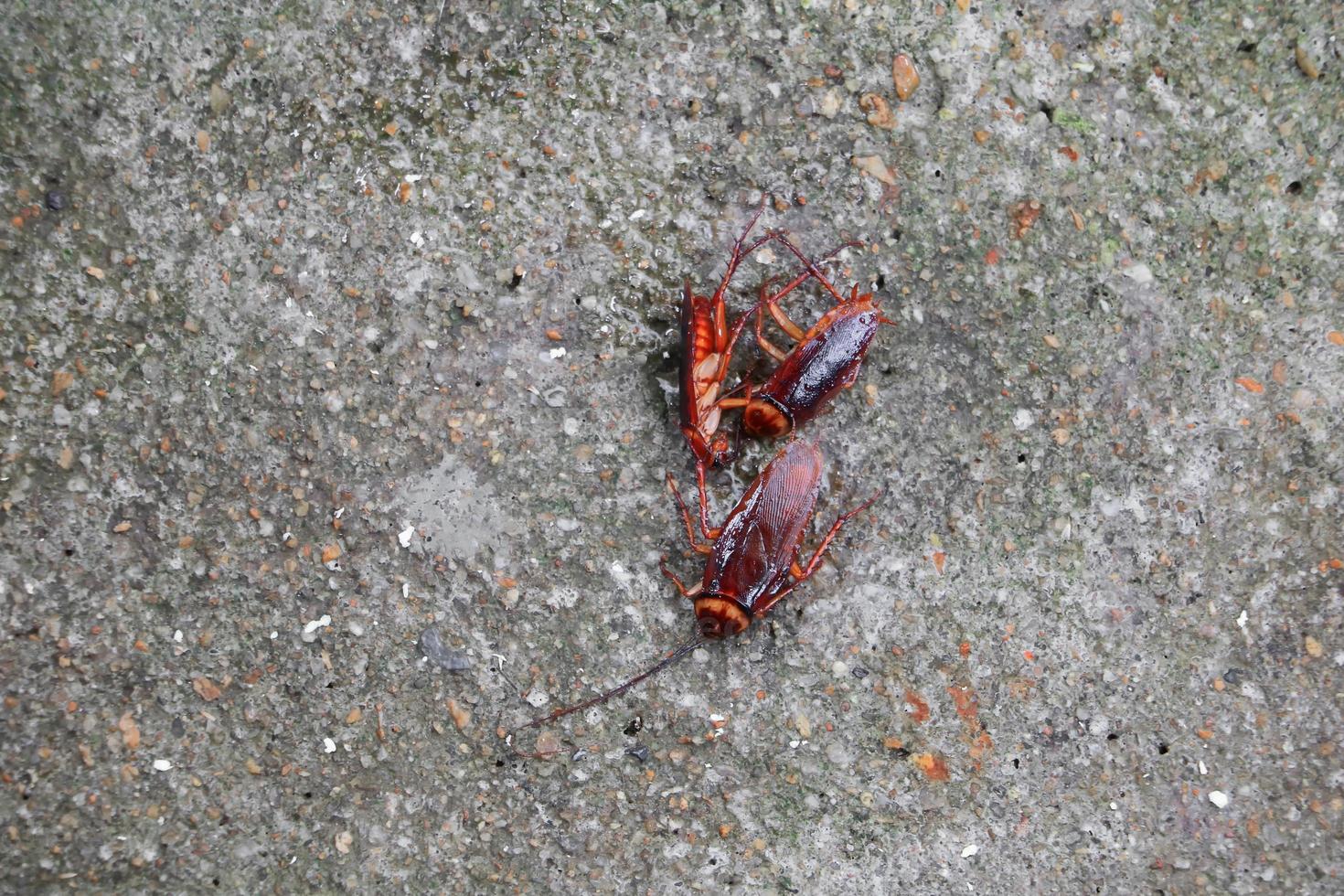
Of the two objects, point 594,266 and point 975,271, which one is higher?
point 975,271

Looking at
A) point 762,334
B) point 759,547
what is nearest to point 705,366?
point 762,334

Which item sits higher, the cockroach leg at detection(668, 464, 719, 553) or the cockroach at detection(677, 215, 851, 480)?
the cockroach at detection(677, 215, 851, 480)

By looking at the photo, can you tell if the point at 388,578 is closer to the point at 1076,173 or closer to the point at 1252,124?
the point at 1076,173

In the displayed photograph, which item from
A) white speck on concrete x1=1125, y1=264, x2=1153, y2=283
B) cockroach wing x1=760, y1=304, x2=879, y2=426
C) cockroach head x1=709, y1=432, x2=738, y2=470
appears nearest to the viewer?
cockroach wing x1=760, y1=304, x2=879, y2=426

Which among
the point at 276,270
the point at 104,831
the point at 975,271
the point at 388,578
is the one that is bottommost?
the point at 104,831

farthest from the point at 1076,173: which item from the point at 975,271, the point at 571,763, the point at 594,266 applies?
the point at 571,763

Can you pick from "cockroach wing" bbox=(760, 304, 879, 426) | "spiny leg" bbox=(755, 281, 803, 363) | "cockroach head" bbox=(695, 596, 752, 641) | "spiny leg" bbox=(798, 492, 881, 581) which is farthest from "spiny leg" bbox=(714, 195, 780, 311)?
"cockroach head" bbox=(695, 596, 752, 641)

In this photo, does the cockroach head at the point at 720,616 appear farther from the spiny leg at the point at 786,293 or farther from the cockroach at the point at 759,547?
the spiny leg at the point at 786,293

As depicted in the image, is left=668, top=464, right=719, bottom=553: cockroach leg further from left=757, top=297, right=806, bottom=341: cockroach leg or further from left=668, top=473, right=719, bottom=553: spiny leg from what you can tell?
left=757, top=297, right=806, bottom=341: cockroach leg
